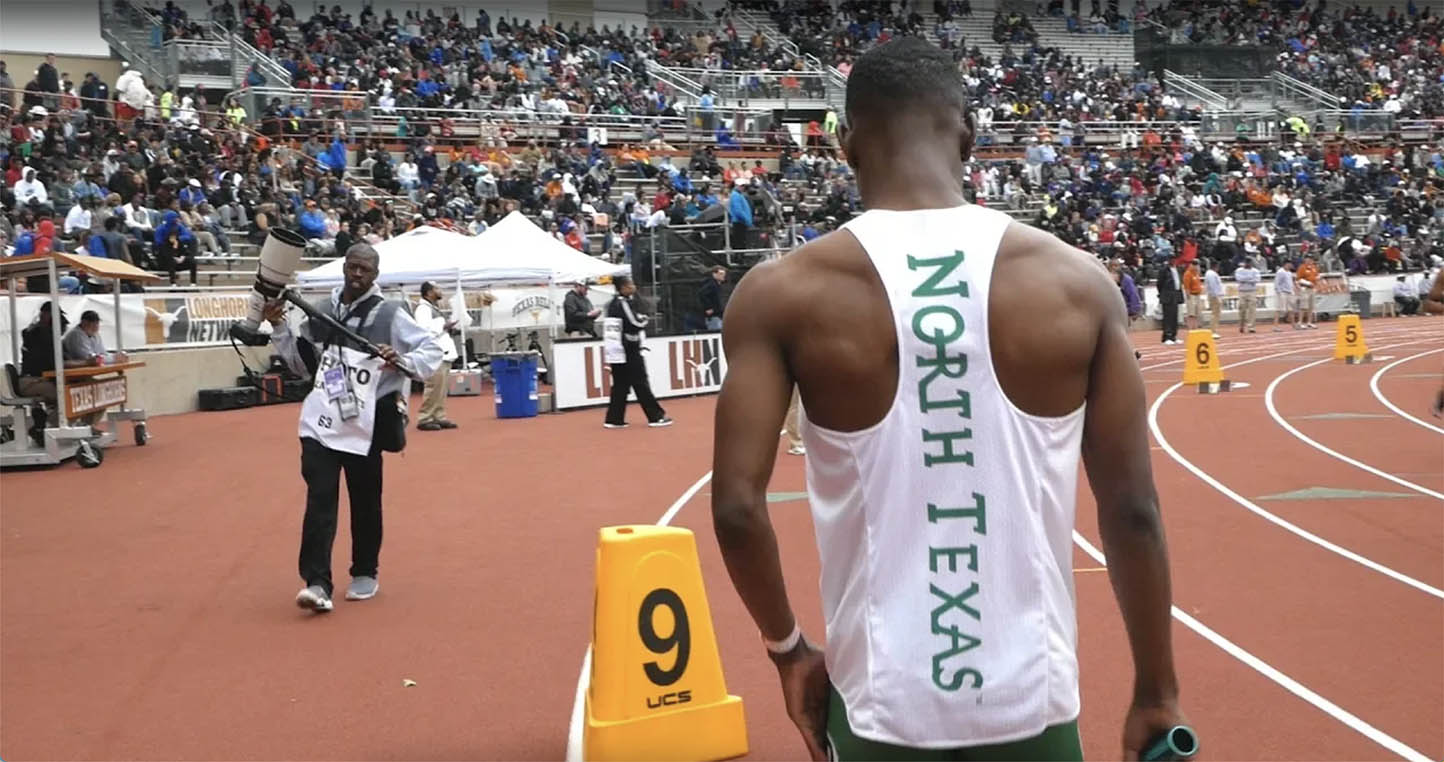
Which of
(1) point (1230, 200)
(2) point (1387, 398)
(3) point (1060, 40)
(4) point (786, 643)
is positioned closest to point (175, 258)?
(2) point (1387, 398)

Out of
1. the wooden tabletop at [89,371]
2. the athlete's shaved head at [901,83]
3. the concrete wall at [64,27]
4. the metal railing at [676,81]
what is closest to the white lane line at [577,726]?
the athlete's shaved head at [901,83]

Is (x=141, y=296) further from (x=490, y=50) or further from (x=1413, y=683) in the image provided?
(x=490, y=50)

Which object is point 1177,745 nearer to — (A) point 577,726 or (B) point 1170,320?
(A) point 577,726

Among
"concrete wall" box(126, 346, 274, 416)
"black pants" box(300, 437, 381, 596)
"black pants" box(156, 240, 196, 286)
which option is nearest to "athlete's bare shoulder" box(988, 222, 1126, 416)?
"black pants" box(300, 437, 381, 596)

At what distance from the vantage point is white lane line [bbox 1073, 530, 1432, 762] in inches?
210

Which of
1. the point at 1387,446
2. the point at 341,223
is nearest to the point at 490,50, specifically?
the point at 341,223

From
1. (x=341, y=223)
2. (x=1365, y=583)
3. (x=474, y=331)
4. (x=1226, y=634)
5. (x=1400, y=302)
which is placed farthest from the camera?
(x=1400, y=302)

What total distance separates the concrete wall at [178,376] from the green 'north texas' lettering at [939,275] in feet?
64.0

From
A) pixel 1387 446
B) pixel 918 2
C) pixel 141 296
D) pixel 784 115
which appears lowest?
pixel 1387 446

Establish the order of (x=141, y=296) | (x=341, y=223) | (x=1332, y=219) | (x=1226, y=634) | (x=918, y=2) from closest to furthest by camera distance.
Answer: (x=1226, y=634) → (x=141, y=296) → (x=341, y=223) → (x=1332, y=219) → (x=918, y=2)

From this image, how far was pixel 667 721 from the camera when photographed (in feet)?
17.1

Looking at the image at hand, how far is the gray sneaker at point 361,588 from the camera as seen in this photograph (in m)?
8.28

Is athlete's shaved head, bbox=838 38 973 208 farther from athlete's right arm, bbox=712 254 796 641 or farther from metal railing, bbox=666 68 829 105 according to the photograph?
metal railing, bbox=666 68 829 105

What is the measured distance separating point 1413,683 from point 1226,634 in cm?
99
